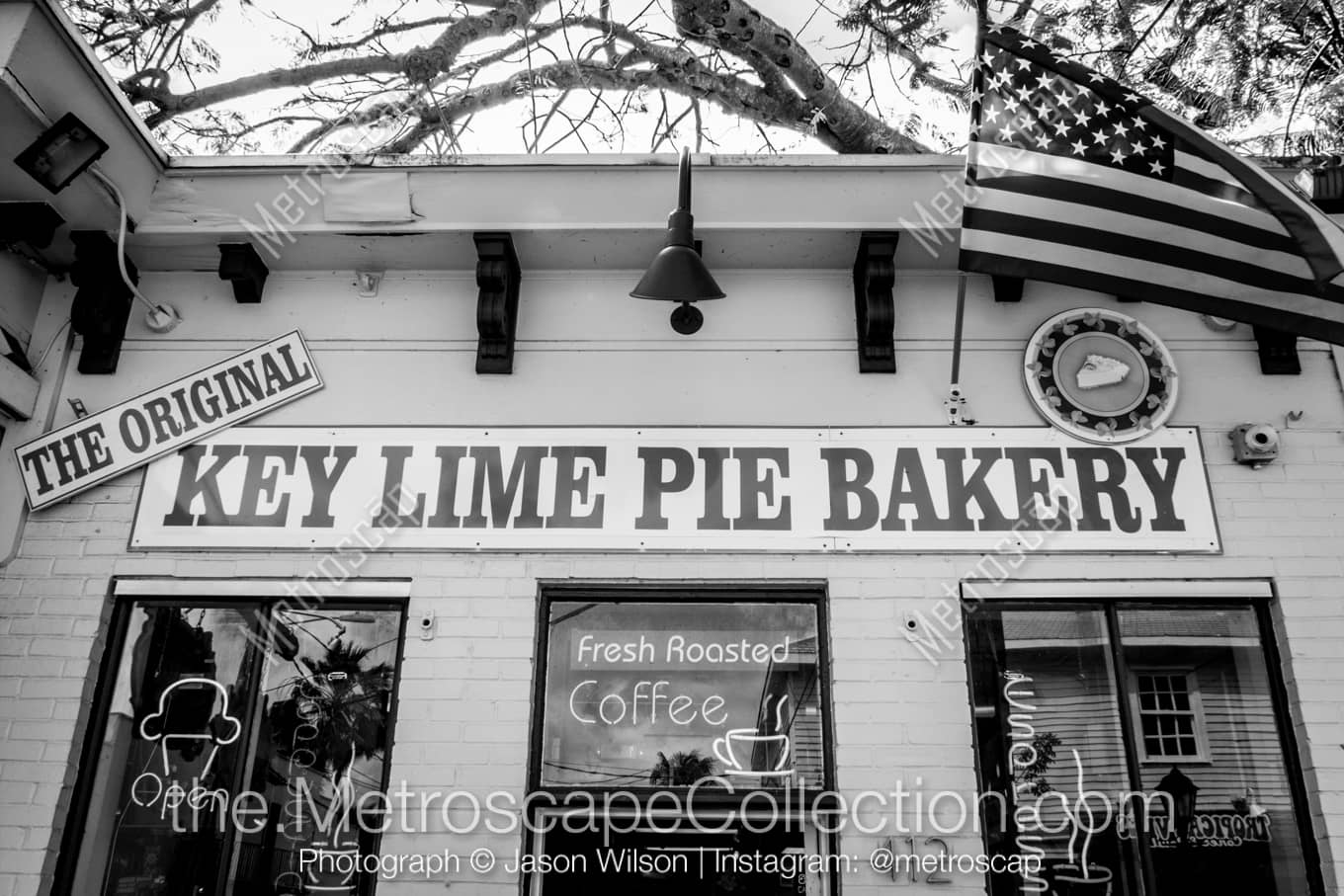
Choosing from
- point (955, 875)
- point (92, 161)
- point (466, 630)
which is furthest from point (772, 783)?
point (92, 161)

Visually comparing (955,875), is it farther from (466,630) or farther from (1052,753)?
(466,630)

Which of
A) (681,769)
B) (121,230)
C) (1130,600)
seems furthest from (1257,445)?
(121,230)

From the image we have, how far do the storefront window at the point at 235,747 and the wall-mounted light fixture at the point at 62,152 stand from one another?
2001mm

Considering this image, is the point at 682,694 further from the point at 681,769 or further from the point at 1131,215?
the point at 1131,215

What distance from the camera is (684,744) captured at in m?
4.39

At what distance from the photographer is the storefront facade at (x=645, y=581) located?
422cm

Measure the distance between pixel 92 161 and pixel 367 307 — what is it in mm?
1386

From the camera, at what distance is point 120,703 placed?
14.8 feet

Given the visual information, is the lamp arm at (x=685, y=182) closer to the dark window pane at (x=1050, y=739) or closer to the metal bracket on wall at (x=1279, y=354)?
the dark window pane at (x=1050, y=739)

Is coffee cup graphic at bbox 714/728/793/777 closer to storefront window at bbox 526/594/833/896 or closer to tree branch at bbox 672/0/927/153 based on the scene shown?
storefront window at bbox 526/594/833/896

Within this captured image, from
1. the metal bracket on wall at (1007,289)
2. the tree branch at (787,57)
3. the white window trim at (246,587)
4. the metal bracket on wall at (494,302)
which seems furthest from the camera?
the tree branch at (787,57)

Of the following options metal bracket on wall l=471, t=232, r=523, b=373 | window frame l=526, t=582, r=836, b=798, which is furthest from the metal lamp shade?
window frame l=526, t=582, r=836, b=798

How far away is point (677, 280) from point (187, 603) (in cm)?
283

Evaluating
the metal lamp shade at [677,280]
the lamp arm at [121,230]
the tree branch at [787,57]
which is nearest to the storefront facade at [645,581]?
the lamp arm at [121,230]
